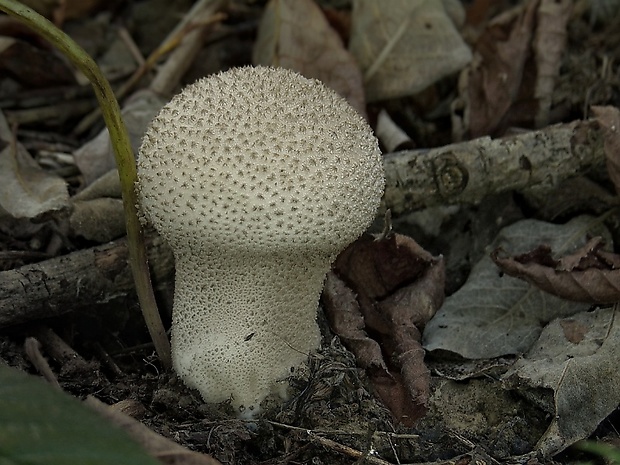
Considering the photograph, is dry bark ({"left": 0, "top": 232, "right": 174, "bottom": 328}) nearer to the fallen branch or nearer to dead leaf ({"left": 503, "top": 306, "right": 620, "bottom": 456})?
the fallen branch

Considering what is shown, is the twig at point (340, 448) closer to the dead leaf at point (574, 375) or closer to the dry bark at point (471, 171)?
the dead leaf at point (574, 375)

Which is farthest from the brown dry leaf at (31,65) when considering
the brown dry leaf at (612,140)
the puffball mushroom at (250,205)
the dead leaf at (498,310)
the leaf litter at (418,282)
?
the brown dry leaf at (612,140)

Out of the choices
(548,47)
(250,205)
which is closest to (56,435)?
(250,205)

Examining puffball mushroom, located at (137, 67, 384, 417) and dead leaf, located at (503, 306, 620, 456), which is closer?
puffball mushroom, located at (137, 67, 384, 417)

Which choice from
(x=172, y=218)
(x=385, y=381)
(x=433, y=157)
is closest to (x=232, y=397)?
(x=385, y=381)

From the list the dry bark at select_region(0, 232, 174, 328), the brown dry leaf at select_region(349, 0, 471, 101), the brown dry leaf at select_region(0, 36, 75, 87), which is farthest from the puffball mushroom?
the brown dry leaf at select_region(0, 36, 75, 87)

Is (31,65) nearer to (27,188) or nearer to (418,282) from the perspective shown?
(27,188)
